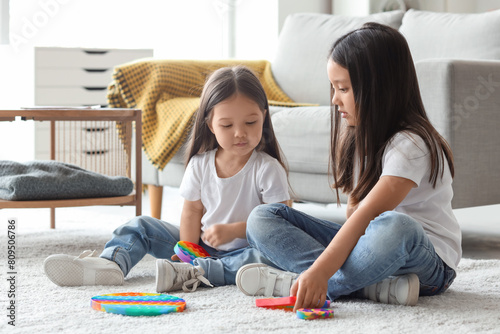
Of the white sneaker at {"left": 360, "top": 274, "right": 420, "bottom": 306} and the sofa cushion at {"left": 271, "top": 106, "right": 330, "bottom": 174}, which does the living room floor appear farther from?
the white sneaker at {"left": 360, "top": 274, "right": 420, "bottom": 306}

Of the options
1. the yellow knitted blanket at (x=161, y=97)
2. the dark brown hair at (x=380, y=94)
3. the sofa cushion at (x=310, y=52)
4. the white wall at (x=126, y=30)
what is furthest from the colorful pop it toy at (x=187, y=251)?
the white wall at (x=126, y=30)

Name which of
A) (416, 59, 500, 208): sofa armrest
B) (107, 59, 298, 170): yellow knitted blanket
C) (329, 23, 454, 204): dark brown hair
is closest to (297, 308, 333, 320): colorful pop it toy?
(329, 23, 454, 204): dark brown hair

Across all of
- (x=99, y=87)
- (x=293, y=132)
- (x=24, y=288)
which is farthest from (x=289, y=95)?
(x=24, y=288)

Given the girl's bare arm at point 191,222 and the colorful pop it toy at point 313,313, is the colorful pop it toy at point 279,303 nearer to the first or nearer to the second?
the colorful pop it toy at point 313,313

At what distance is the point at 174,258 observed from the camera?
1.54m

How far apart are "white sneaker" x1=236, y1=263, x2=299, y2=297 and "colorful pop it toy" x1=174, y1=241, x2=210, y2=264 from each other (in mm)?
205

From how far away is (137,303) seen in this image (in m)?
1.19

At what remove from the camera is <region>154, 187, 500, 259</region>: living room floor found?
206 centimetres

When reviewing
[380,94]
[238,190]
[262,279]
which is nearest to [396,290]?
[262,279]

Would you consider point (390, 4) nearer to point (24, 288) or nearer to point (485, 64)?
point (485, 64)

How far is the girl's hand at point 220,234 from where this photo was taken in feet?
4.80

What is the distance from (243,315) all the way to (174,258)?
1.41ft

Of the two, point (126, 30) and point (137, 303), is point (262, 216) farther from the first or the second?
point (126, 30)

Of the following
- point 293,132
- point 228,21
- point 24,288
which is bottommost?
point 24,288
